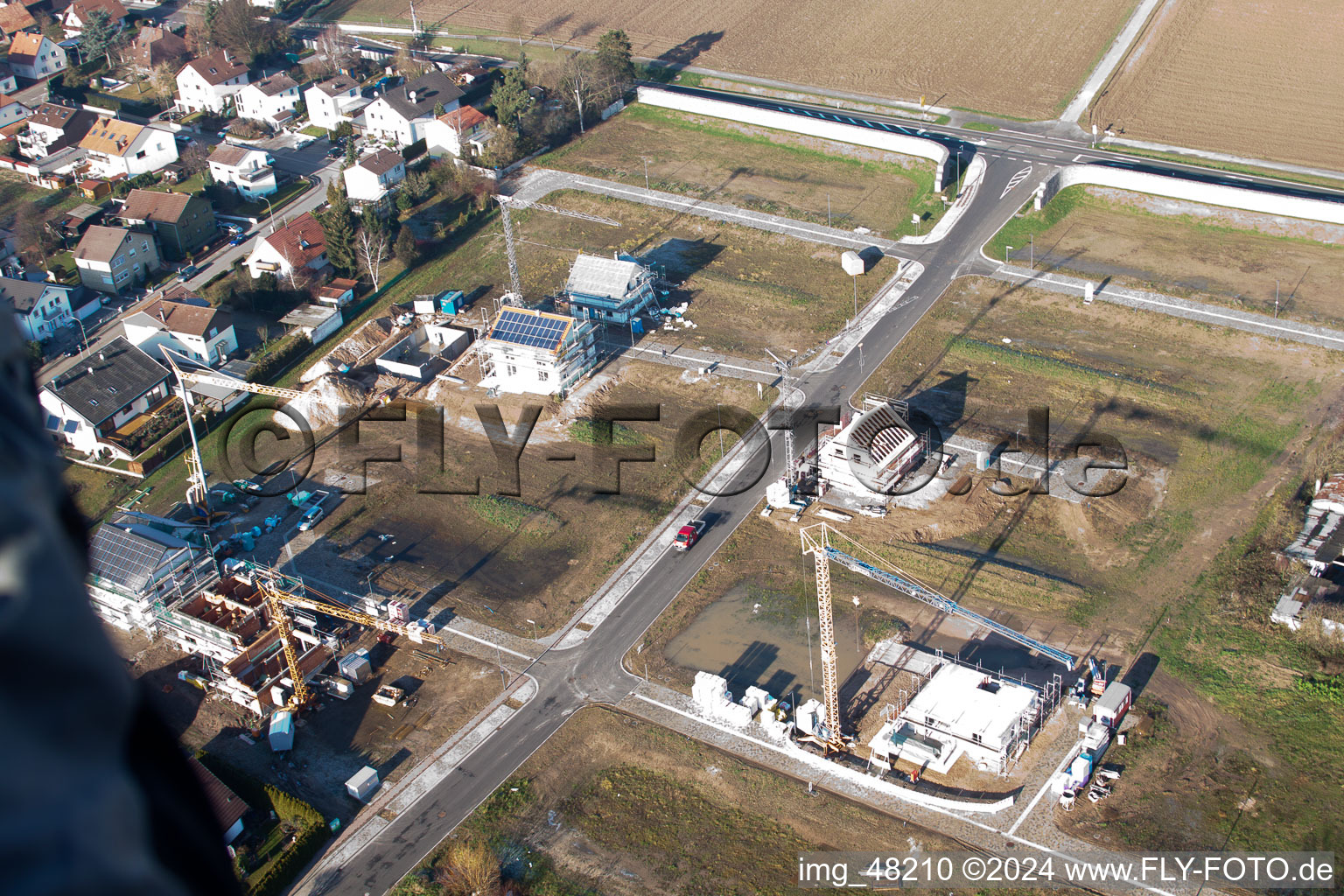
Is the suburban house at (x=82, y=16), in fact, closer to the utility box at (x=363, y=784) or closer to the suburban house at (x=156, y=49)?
the suburban house at (x=156, y=49)

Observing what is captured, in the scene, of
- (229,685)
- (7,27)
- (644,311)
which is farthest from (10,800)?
(7,27)

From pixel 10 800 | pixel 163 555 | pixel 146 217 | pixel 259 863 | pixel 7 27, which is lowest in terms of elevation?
pixel 259 863

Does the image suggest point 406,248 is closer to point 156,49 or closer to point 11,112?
point 11,112

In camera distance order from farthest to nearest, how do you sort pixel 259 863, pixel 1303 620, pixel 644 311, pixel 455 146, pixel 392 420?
pixel 455 146
pixel 644 311
pixel 392 420
pixel 1303 620
pixel 259 863

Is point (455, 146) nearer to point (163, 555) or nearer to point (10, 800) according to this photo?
point (163, 555)

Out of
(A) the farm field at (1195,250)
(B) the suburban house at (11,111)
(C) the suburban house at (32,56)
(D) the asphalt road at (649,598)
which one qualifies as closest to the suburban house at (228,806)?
(D) the asphalt road at (649,598)

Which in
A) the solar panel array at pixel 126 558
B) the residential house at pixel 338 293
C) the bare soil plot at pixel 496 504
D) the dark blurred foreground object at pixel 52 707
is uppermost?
the dark blurred foreground object at pixel 52 707
